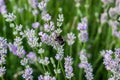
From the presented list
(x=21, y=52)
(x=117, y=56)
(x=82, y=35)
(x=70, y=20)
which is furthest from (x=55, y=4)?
(x=117, y=56)

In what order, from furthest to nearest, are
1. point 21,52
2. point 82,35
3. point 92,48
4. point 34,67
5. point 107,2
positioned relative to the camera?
1. point 92,48
2. point 34,67
3. point 107,2
4. point 82,35
5. point 21,52

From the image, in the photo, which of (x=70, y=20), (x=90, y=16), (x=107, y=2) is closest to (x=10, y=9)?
(x=70, y=20)

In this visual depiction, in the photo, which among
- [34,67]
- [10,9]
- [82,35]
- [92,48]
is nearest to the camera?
Answer: [82,35]

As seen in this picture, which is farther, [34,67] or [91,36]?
[91,36]

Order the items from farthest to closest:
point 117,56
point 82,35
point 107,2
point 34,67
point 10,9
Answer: point 10,9 → point 34,67 → point 107,2 → point 82,35 → point 117,56

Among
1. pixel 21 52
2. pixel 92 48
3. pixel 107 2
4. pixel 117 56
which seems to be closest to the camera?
pixel 117 56

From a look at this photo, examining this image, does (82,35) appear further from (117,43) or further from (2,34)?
(2,34)

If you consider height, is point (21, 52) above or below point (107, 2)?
below

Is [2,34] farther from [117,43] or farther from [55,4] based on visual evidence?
[117,43]

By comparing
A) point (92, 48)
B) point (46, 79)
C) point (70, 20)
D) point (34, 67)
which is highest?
point (70, 20)
